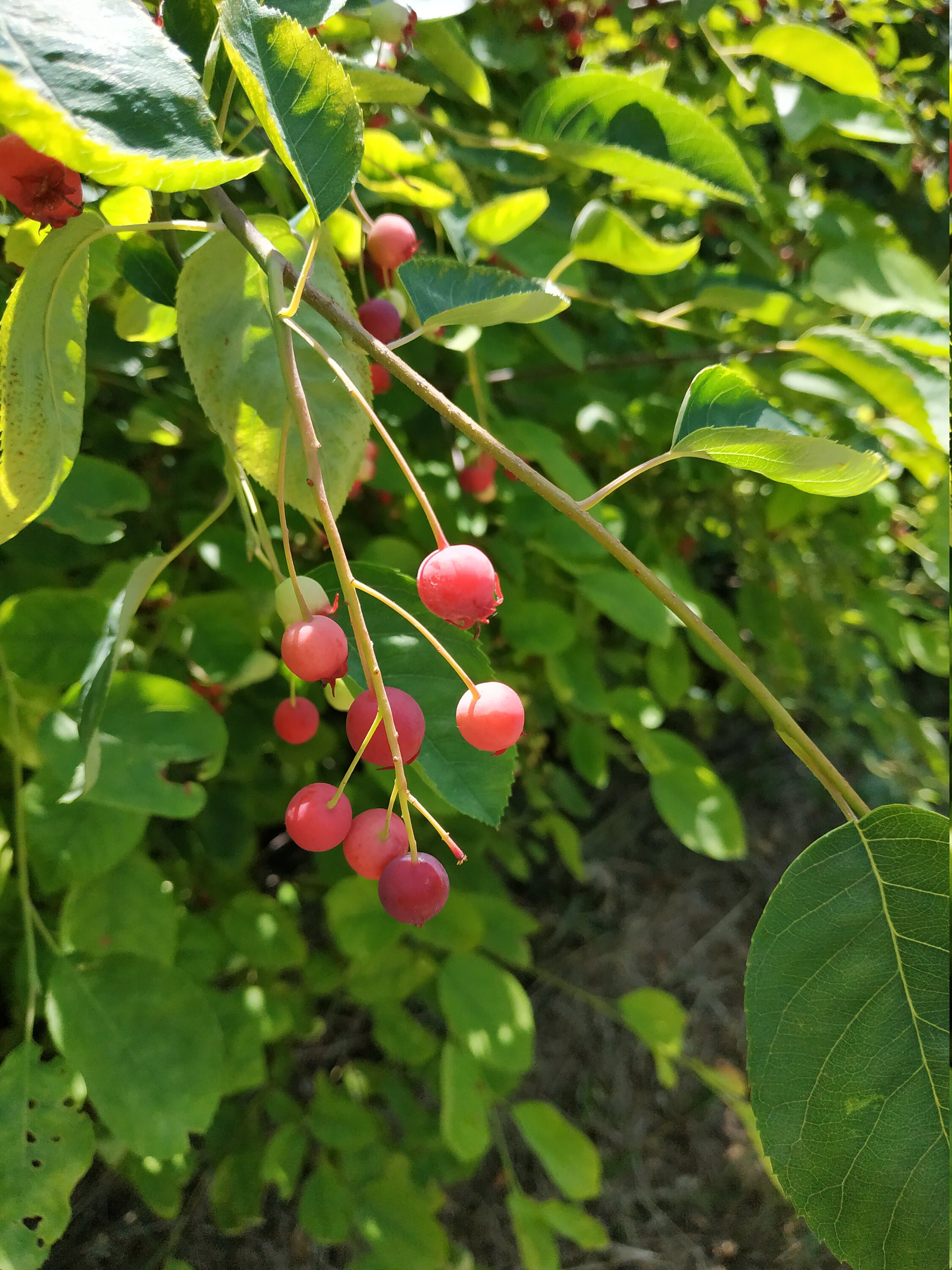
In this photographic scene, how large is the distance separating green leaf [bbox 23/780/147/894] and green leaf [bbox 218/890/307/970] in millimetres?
297

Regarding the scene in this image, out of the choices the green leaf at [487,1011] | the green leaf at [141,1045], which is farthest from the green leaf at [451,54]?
the green leaf at [487,1011]

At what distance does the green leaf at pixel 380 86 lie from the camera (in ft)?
1.76

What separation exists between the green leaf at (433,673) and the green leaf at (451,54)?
18.8 inches

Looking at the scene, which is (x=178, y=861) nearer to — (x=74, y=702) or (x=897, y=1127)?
(x=74, y=702)

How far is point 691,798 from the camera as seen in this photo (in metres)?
1.14

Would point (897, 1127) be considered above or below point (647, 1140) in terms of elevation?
above

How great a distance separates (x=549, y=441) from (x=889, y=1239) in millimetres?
727

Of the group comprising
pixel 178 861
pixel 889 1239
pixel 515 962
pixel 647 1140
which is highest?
pixel 889 1239

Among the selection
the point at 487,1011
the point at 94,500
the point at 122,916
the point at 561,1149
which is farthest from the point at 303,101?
the point at 561,1149

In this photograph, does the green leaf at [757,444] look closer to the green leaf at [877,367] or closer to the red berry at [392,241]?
the red berry at [392,241]

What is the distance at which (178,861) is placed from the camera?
0.92m

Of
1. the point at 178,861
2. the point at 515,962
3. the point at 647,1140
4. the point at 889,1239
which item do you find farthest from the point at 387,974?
the point at 647,1140

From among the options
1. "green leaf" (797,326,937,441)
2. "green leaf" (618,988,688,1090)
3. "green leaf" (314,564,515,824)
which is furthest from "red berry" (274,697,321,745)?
"green leaf" (618,988,688,1090)

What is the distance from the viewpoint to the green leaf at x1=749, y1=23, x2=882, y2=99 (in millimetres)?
867
